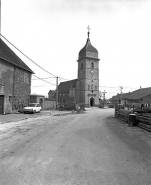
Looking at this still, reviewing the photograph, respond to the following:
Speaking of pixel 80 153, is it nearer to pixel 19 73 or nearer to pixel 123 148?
pixel 123 148

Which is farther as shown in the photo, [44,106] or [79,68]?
[79,68]

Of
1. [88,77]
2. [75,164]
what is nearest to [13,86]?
[75,164]

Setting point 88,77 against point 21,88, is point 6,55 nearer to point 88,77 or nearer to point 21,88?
point 21,88

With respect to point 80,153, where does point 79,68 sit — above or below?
above

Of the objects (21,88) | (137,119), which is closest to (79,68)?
(21,88)

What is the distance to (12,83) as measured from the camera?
919 inches

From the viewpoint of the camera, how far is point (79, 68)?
216ft

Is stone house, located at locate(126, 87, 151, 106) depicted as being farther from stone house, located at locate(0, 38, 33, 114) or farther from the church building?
the church building

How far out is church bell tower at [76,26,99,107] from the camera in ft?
203

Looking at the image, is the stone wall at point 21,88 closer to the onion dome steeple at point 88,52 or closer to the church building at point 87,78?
the church building at point 87,78

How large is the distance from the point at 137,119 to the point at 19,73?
1874 cm

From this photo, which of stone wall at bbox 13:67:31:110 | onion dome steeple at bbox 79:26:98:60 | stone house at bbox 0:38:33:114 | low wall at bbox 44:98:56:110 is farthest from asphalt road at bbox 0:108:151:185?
onion dome steeple at bbox 79:26:98:60

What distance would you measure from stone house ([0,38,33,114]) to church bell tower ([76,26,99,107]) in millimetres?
34955

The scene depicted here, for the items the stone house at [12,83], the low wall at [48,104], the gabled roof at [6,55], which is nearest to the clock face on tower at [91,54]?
the low wall at [48,104]
